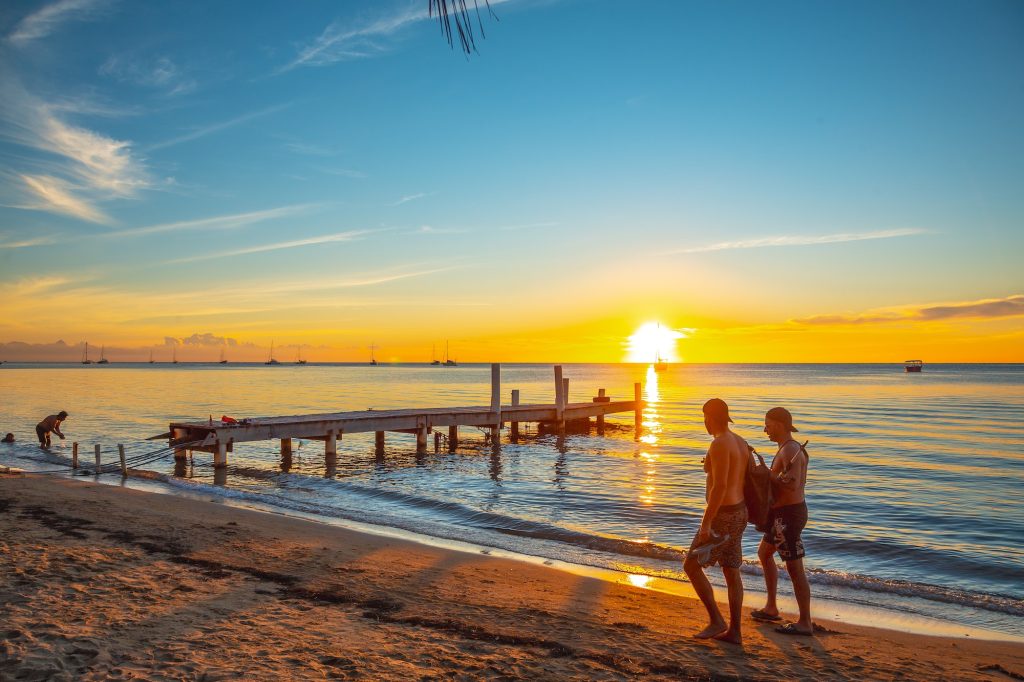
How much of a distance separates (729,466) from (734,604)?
1.37 m

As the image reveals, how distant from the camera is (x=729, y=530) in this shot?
5.56 metres

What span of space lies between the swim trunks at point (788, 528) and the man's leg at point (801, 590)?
4.0 inches

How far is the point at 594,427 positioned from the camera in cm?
3803

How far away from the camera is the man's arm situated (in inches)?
216

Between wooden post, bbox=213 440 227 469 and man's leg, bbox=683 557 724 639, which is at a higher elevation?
man's leg, bbox=683 557 724 639

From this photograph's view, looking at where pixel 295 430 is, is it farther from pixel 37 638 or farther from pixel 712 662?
pixel 712 662

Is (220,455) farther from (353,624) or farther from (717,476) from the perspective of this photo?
(717,476)

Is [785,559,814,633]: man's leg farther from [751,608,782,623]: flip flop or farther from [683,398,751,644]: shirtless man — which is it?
[683,398,751,644]: shirtless man

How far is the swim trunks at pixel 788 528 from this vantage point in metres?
5.86

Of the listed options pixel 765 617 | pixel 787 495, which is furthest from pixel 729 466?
pixel 765 617

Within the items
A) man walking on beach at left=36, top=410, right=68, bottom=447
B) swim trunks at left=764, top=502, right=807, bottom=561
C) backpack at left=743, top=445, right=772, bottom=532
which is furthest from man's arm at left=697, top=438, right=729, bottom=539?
man walking on beach at left=36, top=410, right=68, bottom=447

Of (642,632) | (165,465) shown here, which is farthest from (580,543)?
(165,465)

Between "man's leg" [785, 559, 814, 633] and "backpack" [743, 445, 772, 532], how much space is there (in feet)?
2.01

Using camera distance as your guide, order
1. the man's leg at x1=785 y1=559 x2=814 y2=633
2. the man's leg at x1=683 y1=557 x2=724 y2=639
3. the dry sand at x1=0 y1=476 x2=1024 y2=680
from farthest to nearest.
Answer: the man's leg at x1=785 y1=559 x2=814 y2=633, the man's leg at x1=683 y1=557 x2=724 y2=639, the dry sand at x1=0 y1=476 x2=1024 y2=680
